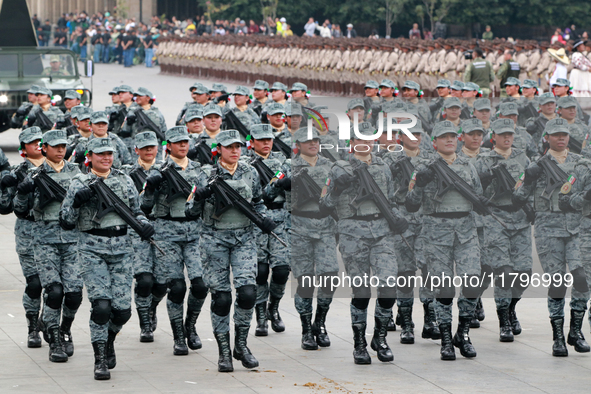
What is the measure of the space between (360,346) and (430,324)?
1.15 m

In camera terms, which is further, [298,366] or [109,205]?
[298,366]

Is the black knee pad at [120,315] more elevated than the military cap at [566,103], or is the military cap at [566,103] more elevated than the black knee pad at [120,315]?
the military cap at [566,103]

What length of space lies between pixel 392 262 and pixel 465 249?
27.2 inches

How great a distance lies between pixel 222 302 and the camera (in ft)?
29.1

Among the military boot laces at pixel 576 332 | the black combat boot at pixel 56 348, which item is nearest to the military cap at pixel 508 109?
the military boot laces at pixel 576 332

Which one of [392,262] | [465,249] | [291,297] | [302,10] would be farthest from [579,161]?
[302,10]

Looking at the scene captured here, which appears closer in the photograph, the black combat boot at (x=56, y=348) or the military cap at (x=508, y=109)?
the black combat boot at (x=56, y=348)

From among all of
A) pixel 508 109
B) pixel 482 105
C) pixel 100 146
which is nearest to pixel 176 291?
pixel 100 146

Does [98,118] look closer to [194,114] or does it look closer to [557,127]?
[194,114]

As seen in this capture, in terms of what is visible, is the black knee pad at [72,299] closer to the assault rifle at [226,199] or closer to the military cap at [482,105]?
the assault rifle at [226,199]

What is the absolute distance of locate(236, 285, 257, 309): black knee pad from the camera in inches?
349

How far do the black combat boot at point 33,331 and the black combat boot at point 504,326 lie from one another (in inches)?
161

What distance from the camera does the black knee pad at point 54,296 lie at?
9133 mm

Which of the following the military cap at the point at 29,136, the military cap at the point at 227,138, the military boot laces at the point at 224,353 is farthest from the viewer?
the military cap at the point at 29,136
